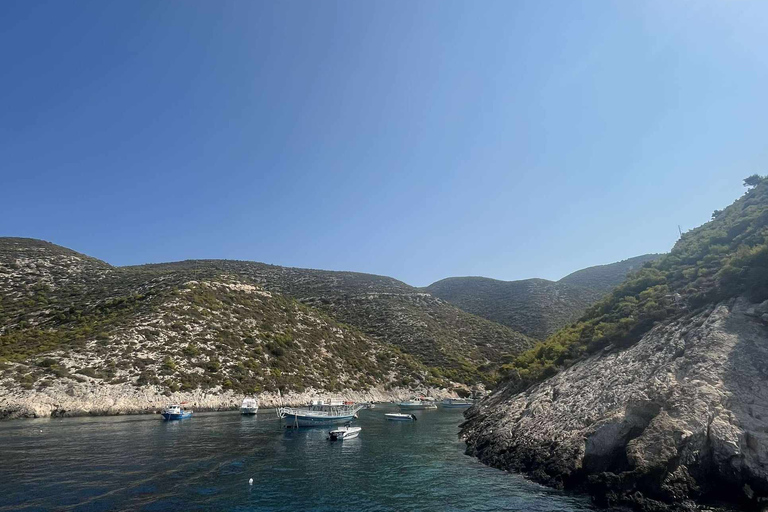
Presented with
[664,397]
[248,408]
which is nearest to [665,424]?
[664,397]

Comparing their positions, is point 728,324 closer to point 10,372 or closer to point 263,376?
point 263,376

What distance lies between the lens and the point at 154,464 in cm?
2777

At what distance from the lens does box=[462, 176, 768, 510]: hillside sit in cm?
1864

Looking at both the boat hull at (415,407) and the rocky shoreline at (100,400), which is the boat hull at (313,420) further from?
the boat hull at (415,407)

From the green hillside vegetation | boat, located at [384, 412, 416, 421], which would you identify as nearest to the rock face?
the green hillside vegetation

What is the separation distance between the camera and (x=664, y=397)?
22.2 meters

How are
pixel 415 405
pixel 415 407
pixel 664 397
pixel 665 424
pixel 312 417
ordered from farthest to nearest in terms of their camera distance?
1. pixel 415 405
2. pixel 415 407
3. pixel 312 417
4. pixel 664 397
5. pixel 665 424

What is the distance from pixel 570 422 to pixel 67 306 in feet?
298

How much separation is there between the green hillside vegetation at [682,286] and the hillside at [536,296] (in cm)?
7384

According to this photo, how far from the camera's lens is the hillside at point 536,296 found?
4956 inches

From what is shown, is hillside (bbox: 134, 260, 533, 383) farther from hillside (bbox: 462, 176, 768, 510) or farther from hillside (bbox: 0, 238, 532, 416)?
hillside (bbox: 462, 176, 768, 510)

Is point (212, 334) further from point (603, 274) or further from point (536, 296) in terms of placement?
point (603, 274)

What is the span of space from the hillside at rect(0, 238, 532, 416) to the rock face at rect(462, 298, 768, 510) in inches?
2084

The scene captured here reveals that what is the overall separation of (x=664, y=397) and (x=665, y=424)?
7.06ft
